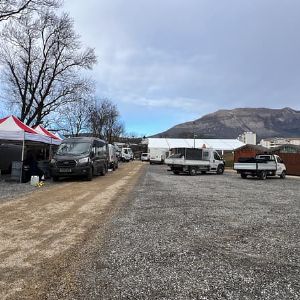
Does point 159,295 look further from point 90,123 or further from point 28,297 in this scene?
point 90,123

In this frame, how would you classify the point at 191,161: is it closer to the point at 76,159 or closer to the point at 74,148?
the point at 74,148

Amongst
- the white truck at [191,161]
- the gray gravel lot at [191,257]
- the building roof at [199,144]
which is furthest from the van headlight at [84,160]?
the building roof at [199,144]

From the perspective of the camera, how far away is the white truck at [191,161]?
3225 cm

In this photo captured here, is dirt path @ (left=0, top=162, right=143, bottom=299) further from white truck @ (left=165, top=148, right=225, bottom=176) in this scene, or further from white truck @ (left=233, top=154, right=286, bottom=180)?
white truck @ (left=165, top=148, right=225, bottom=176)

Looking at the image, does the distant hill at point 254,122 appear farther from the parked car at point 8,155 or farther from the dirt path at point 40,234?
the dirt path at point 40,234

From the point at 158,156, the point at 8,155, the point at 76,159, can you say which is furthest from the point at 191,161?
the point at 158,156

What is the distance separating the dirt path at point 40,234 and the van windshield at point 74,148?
8996 mm

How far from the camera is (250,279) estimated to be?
5.47 meters

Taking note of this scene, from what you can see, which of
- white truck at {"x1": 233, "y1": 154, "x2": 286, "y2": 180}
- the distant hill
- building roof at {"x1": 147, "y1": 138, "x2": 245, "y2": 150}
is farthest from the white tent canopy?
the distant hill

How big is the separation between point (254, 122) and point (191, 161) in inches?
6146

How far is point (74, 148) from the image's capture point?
24484mm

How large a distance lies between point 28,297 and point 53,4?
90.5 ft

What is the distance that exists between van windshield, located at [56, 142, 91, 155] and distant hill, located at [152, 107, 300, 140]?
462 feet

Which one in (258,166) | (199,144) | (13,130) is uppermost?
(199,144)
